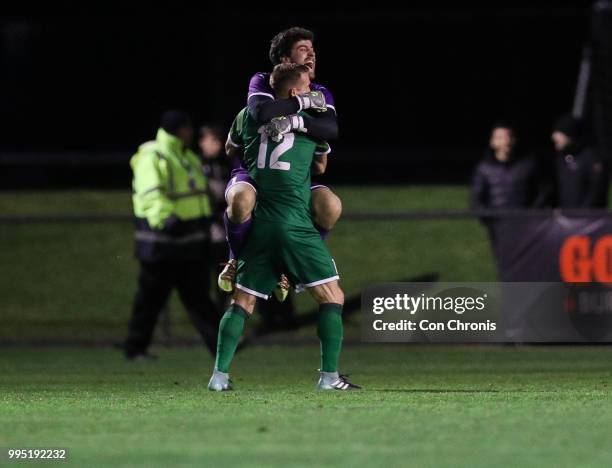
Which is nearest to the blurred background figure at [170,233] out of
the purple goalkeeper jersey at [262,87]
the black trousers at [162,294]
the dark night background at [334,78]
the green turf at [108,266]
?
the black trousers at [162,294]

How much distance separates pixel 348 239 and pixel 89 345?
479cm

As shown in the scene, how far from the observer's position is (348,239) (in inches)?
835

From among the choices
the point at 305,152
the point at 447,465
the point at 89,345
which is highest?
the point at 305,152

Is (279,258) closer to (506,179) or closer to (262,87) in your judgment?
(262,87)

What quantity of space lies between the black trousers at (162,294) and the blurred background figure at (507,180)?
3.91 metres

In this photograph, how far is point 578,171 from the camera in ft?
57.5

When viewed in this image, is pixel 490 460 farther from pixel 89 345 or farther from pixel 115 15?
pixel 115 15

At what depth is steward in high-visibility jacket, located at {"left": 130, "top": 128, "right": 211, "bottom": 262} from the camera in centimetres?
1520

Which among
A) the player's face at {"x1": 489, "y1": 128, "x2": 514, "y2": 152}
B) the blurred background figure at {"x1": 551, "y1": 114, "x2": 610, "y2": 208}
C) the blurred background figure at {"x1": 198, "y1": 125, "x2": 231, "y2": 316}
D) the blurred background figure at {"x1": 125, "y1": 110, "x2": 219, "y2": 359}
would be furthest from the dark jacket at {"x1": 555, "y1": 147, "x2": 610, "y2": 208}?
the blurred background figure at {"x1": 125, "y1": 110, "x2": 219, "y2": 359}

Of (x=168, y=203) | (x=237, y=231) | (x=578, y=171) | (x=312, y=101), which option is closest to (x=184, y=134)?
(x=168, y=203)

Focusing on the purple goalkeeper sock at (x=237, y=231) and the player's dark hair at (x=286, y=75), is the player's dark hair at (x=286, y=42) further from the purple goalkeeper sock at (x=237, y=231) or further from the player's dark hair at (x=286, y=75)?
the purple goalkeeper sock at (x=237, y=231)

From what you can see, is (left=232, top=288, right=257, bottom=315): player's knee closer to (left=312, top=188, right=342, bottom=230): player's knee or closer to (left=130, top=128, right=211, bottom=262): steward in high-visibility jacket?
(left=312, top=188, right=342, bottom=230): player's knee

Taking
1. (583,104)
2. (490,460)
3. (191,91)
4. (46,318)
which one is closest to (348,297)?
(46,318)

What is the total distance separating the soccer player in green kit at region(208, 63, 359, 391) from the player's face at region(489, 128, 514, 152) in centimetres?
754
